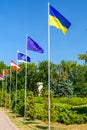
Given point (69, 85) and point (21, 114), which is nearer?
point (21, 114)

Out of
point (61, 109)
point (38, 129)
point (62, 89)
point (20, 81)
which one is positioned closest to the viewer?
point (38, 129)

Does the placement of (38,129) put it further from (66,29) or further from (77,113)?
(66,29)

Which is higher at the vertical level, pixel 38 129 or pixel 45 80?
pixel 45 80

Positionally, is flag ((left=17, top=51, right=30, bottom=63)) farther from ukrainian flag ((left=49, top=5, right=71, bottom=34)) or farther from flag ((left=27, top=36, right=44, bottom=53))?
ukrainian flag ((left=49, top=5, right=71, bottom=34))

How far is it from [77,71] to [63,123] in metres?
84.3

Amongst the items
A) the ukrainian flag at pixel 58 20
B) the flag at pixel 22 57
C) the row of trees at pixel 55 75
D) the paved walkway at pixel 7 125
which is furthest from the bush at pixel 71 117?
the row of trees at pixel 55 75

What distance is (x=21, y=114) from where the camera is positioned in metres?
44.1

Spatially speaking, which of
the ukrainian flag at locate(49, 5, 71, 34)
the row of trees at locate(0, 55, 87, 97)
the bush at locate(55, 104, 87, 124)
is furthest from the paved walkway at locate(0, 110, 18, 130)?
the row of trees at locate(0, 55, 87, 97)

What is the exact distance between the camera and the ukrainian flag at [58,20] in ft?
70.0

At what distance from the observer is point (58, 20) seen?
21.7 metres

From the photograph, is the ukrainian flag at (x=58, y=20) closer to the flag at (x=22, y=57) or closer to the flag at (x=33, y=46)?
the flag at (x=33, y=46)

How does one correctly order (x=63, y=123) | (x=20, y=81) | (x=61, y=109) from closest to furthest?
(x=63, y=123), (x=61, y=109), (x=20, y=81)

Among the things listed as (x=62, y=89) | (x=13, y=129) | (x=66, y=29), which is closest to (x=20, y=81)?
(x=62, y=89)

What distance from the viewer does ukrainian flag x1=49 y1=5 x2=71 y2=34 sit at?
21328 millimetres
